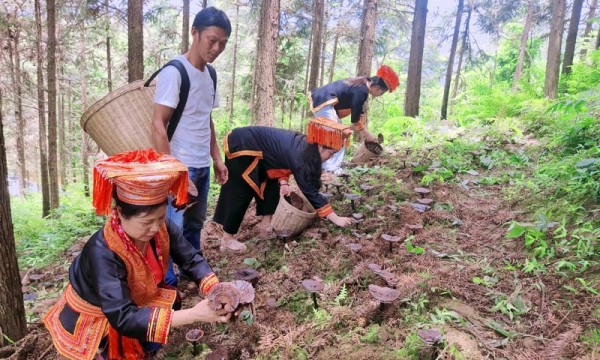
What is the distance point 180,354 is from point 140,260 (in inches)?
36.7

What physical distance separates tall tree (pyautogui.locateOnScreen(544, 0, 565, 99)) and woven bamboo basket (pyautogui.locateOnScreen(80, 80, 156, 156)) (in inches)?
467

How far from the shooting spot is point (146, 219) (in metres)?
Answer: 2.12

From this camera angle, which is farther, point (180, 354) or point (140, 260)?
point (180, 354)

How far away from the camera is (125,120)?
341cm

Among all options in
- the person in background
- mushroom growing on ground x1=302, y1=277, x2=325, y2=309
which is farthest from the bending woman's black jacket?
mushroom growing on ground x1=302, y1=277, x2=325, y2=309

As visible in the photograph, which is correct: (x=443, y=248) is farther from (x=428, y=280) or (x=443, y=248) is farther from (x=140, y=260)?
(x=140, y=260)

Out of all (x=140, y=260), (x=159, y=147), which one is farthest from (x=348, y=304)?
(x=159, y=147)

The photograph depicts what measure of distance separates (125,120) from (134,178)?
1.69 meters

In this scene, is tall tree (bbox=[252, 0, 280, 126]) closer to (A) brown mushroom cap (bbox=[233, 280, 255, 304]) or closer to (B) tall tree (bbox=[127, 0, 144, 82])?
(B) tall tree (bbox=[127, 0, 144, 82])

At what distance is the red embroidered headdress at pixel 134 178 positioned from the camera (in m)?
1.96

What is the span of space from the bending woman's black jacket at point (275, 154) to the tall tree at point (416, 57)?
8281 millimetres

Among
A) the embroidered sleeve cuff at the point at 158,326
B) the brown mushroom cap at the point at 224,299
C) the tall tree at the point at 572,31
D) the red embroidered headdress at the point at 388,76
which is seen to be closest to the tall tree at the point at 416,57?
the tall tree at the point at 572,31

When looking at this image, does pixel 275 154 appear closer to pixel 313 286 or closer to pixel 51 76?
pixel 313 286

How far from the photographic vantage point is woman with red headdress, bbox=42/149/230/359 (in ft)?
6.62
